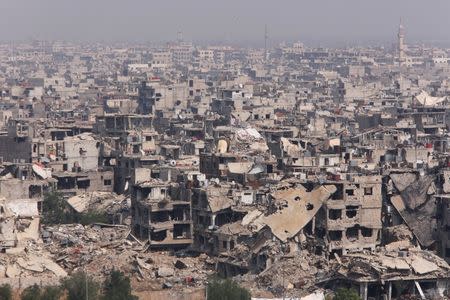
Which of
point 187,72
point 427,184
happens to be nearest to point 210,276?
point 427,184

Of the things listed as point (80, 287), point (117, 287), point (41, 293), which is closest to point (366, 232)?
point (117, 287)

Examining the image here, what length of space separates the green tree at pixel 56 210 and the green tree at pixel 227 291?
10.1 metres

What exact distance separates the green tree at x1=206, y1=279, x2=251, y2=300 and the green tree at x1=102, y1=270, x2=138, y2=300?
1368 mm

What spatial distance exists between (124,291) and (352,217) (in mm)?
6232

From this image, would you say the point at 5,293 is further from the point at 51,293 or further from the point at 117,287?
the point at 117,287

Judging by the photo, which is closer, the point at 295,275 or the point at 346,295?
the point at 346,295

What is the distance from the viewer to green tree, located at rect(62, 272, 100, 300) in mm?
27500

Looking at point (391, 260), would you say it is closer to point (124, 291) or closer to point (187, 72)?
point (124, 291)

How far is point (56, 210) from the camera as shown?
3806 centimetres

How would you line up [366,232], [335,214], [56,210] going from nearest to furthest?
[335,214], [366,232], [56,210]

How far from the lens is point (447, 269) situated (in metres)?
28.5

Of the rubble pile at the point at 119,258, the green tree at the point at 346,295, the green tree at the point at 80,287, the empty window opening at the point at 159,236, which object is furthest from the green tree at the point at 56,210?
the green tree at the point at 346,295

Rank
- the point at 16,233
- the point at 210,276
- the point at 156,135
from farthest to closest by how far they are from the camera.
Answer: the point at 156,135, the point at 16,233, the point at 210,276

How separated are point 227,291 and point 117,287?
2.17m
